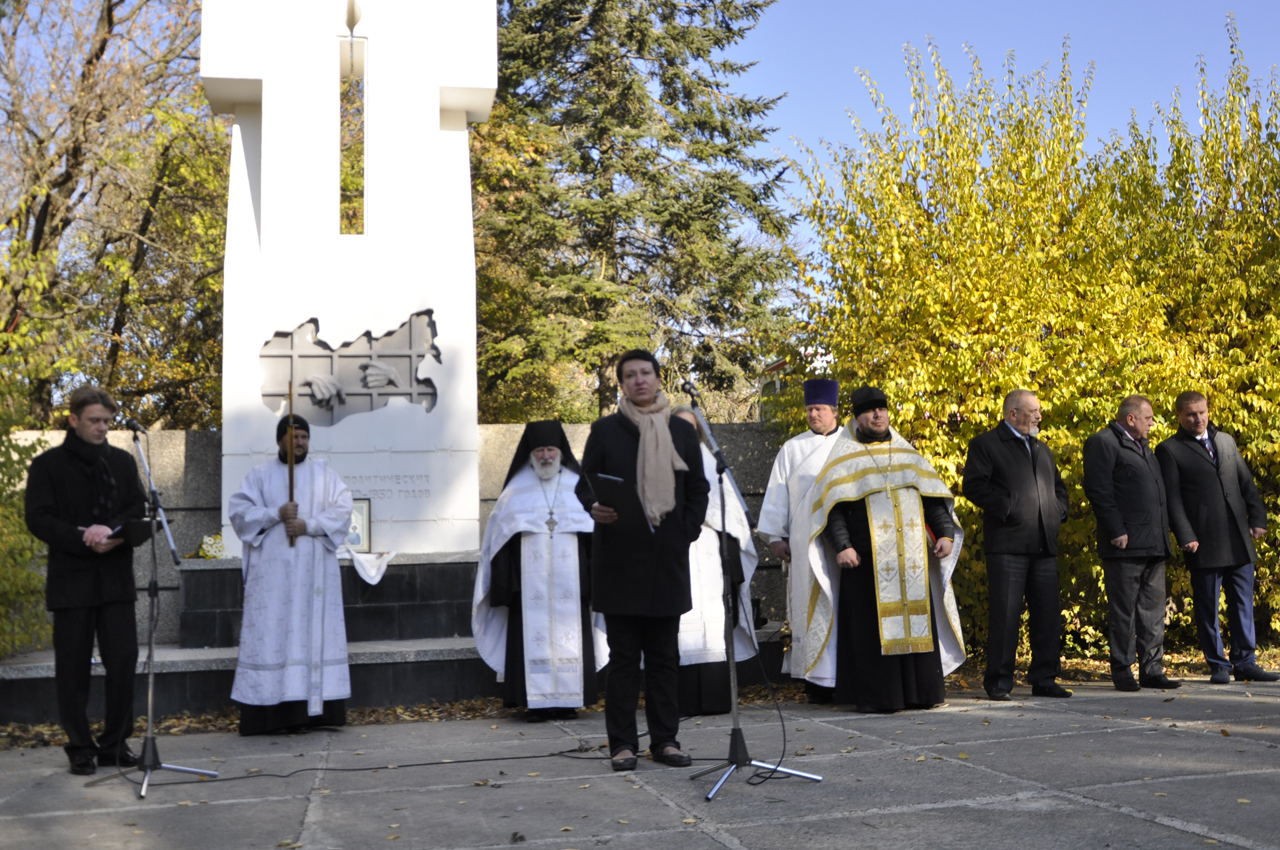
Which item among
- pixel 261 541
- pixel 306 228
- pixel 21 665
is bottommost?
pixel 21 665

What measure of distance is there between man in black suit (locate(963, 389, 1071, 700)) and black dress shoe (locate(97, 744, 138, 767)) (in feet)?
16.7

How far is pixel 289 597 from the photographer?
7219mm

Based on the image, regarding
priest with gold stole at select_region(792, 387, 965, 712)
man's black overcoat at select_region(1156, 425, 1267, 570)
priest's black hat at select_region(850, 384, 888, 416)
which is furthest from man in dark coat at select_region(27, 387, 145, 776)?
man's black overcoat at select_region(1156, 425, 1267, 570)

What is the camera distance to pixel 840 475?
7625 mm

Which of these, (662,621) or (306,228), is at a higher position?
(306,228)

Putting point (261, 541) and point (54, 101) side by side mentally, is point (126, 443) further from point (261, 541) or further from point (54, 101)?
point (54, 101)

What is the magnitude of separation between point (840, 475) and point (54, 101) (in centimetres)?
1495

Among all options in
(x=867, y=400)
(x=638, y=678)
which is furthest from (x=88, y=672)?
(x=867, y=400)

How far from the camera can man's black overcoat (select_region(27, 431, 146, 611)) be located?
5.96m

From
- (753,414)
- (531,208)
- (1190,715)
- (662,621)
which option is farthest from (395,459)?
(753,414)

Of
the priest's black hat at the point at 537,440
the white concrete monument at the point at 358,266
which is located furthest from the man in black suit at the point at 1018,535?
the white concrete monument at the point at 358,266

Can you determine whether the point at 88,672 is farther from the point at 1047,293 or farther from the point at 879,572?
the point at 1047,293

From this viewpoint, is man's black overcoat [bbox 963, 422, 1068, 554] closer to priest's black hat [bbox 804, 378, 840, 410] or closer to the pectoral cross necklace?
priest's black hat [bbox 804, 378, 840, 410]

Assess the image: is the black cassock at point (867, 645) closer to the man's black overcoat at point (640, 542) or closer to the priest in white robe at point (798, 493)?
the priest in white robe at point (798, 493)
